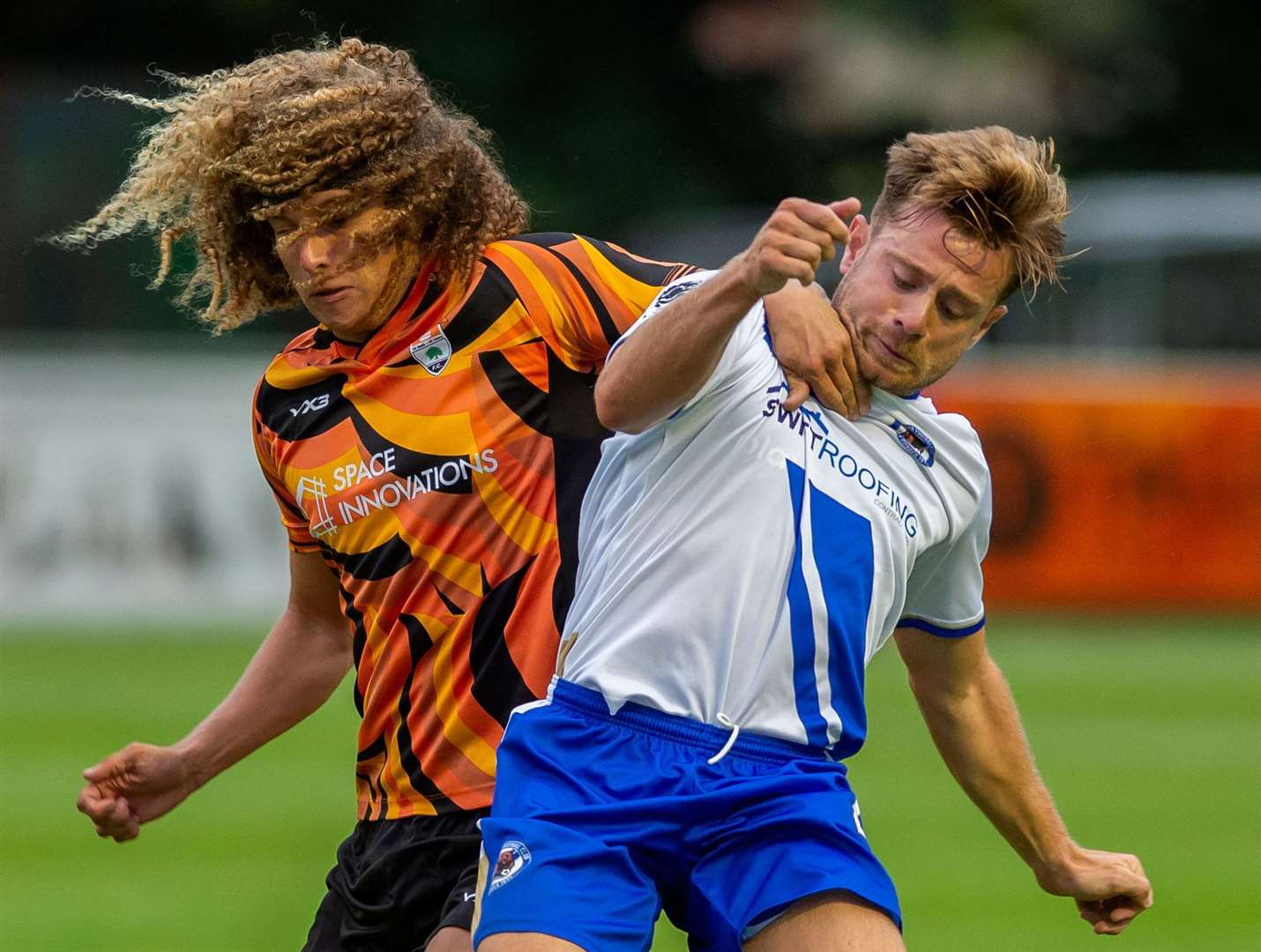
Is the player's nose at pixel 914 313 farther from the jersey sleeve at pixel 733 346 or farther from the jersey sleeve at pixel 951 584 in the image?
the jersey sleeve at pixel 951 584

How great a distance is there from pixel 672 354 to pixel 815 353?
373 mm

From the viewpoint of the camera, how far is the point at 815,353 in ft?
12.9

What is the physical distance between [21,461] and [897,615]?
1226 centimetres

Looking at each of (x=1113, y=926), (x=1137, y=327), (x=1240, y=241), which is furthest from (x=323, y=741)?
(x=1240, y=241)

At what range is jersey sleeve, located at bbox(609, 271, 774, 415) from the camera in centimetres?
384

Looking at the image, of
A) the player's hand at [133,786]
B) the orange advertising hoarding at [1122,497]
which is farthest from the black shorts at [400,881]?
the orange advertising hoarding at [1122,497]

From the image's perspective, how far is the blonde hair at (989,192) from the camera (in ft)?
12.9

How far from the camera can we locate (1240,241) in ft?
77.5

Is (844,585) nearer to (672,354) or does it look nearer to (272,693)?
(672,354)

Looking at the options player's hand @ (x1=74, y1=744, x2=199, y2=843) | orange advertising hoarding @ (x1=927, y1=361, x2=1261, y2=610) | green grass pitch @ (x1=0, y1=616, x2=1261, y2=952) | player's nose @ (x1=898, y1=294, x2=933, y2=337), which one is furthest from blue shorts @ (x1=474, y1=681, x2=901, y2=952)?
orange advertising hoarding @ (x1=927, y1=361, x2=1261, y2=610)

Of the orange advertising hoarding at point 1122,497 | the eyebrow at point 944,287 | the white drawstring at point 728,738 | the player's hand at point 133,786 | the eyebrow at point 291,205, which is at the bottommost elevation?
A: the orange advertising hoarding at point 1122,497

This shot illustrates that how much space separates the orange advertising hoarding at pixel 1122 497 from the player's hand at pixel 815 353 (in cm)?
1308

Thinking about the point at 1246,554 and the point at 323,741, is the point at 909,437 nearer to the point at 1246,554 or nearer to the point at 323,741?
the point at 323,741

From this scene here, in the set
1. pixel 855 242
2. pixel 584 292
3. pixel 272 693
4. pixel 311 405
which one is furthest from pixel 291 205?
pixel 855 242
